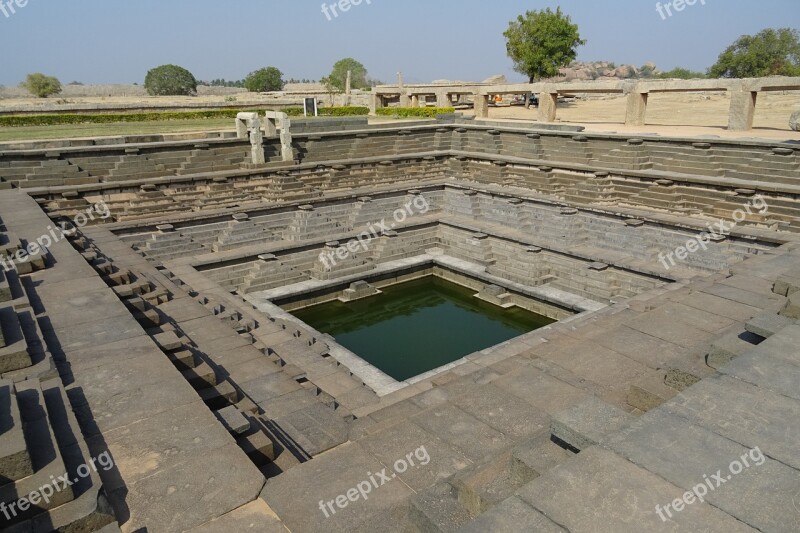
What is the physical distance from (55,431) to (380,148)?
54.9 ft

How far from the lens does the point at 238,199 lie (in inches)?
627

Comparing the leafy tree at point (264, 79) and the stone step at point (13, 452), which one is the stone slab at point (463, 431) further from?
the leafy tree at point (264, 79)

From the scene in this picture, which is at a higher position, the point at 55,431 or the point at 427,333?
the point at 55,431

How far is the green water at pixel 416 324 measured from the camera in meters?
10.8

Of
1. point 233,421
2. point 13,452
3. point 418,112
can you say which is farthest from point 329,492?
point 418,112

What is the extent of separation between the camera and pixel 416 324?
12.5 metres

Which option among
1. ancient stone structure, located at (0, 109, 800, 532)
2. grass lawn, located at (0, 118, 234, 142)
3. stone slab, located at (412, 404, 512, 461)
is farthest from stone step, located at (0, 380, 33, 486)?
grass lawn, located at (0, 118, 234, 142)

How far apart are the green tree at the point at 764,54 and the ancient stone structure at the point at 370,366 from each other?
44.1m

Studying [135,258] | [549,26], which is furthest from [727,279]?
[549,26]

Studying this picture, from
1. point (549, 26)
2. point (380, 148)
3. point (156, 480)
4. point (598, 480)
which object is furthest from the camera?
point (549, 26)

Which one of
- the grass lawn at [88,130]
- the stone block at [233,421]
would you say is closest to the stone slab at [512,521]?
the stone block at [233,421]

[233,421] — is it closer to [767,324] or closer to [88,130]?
[767,324]

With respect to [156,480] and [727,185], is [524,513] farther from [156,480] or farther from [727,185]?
[727,185]

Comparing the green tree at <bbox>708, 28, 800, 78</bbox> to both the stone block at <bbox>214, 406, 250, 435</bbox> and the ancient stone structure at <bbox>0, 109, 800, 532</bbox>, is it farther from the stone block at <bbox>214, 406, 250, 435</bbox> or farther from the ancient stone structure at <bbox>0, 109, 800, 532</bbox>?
the stone block at <bbox>214, 406, 250, 435</bbox>
